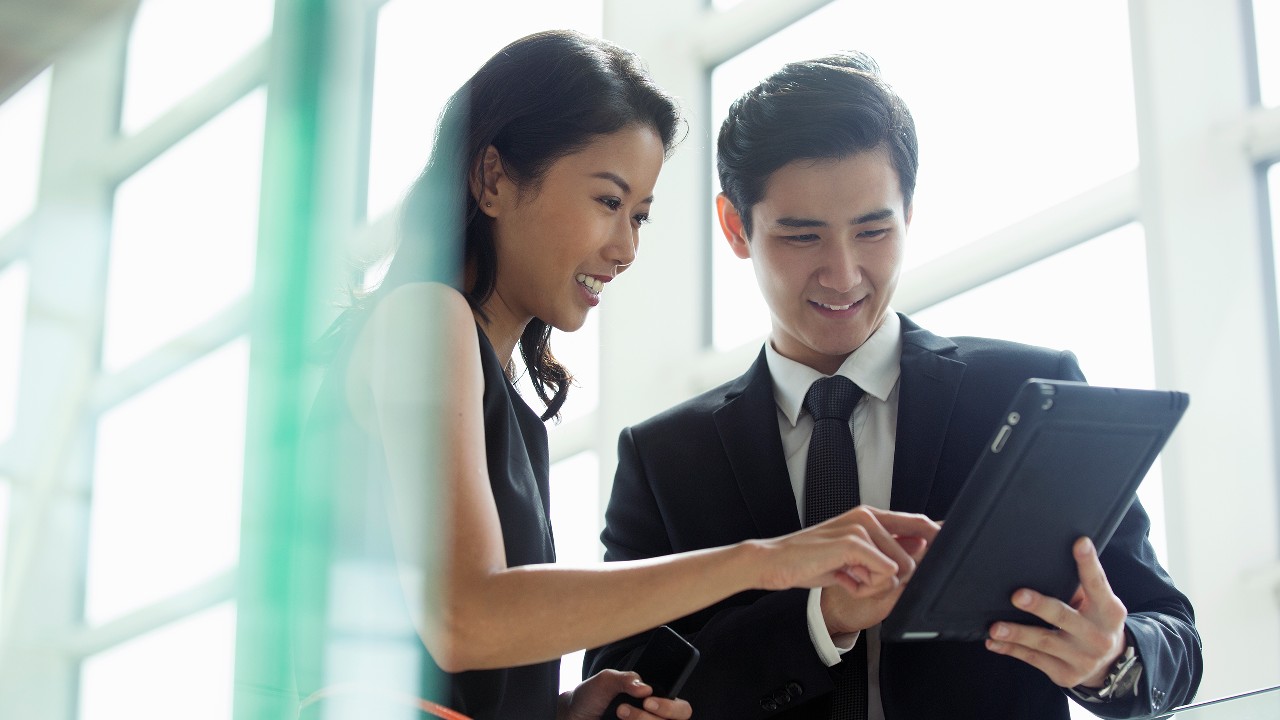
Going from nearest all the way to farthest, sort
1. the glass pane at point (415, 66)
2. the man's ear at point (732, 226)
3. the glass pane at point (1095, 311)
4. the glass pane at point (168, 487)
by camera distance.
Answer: the man's ear at point (732, 226), the glass pane at point (168, 487), the glass pane at point (1095, 311), the glass pane at point (415, 66)

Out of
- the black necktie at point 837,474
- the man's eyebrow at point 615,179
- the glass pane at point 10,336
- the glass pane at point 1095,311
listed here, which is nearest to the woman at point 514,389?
the man's eyebrow at point 615,179

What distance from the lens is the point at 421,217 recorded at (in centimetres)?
184

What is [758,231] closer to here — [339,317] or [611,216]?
[611,216]

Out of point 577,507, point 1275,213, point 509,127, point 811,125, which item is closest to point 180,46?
point 577,507

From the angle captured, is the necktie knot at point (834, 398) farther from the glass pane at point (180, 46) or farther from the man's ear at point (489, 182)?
the glass pane at point (180, 46)

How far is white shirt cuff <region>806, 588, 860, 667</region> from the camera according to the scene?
187cm

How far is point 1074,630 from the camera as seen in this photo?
5.36 feet

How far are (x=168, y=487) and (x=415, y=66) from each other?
Result: 303 cm

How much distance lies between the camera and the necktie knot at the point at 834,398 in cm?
219

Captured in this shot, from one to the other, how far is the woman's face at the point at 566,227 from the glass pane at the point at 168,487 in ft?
3.99

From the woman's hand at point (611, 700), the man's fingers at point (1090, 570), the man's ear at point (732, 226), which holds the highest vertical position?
the man's ear at point (732, 226)

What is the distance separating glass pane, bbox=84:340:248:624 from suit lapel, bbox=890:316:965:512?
1.56 metres

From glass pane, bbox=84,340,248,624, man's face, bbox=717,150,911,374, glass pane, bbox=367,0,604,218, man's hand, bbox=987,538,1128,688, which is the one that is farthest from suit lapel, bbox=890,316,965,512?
glass pane, bbox=367,0,604,218

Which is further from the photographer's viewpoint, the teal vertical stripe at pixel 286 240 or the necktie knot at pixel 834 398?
the teal vertical stripe at pixel 286 240
